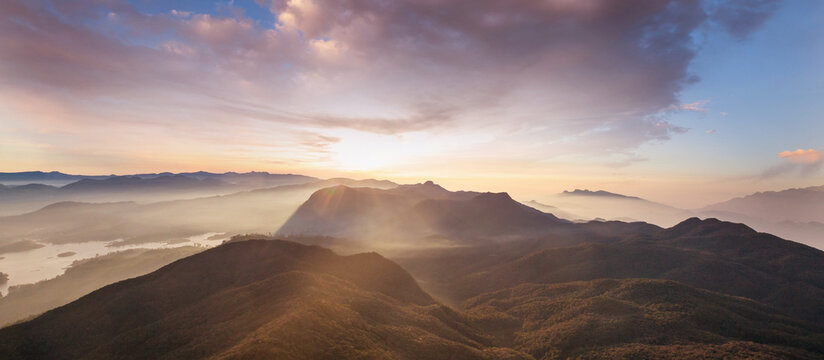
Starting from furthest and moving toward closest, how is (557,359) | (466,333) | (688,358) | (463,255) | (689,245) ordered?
(463,255), (689,245), (466,333), (557,359), (688,358)

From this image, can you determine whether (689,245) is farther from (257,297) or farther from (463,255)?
(257,297)

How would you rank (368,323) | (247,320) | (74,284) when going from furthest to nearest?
(74,284)
(368,323)
(247,320)

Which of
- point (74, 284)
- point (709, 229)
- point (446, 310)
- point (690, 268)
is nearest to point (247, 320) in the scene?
point (446, 310)

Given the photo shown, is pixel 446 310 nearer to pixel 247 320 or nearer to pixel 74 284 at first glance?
pixel 247 320

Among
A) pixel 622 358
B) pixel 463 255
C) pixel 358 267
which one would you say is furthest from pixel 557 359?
pixel 463 255

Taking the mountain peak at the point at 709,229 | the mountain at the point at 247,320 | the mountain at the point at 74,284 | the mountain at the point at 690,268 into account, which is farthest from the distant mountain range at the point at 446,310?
the mountain at the point at 74,284

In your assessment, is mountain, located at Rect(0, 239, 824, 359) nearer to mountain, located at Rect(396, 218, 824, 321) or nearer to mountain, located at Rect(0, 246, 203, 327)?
mountain, located at Rect(396, 218, 824, 321)

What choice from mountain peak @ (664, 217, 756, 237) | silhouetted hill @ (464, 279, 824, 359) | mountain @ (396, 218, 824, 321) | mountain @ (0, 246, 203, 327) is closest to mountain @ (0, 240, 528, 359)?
silhouetted hill @ (464, 279, 824, 359)
